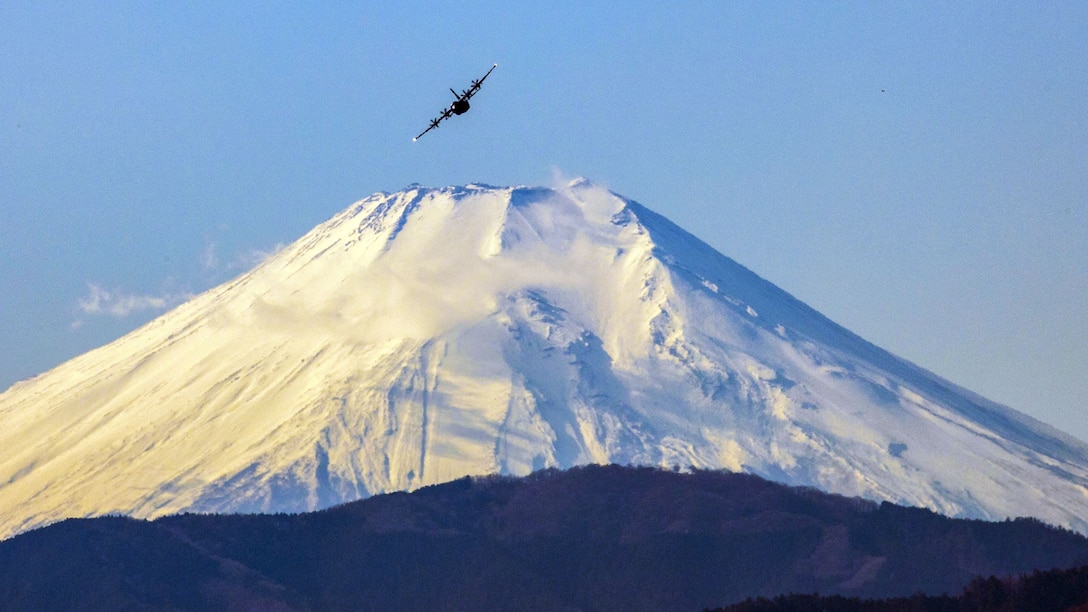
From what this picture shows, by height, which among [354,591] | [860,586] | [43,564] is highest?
[860,586]

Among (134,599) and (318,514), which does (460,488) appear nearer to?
(318,514)

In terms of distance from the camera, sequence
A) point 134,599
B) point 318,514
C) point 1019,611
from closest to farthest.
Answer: point 1019,611
point 134,599
point 318,514

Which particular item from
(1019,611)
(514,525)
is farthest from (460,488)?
(1019,611)

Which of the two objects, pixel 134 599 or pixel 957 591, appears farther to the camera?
pixel 134 599

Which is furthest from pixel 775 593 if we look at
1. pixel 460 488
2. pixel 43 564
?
pixel 43 564

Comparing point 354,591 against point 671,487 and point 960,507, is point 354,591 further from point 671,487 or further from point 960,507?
point 960,507

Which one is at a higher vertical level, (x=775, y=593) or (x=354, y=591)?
(x=775, y=593)

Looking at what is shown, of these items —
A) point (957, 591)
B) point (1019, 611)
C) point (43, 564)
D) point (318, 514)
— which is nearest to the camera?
point (1019, 611)
